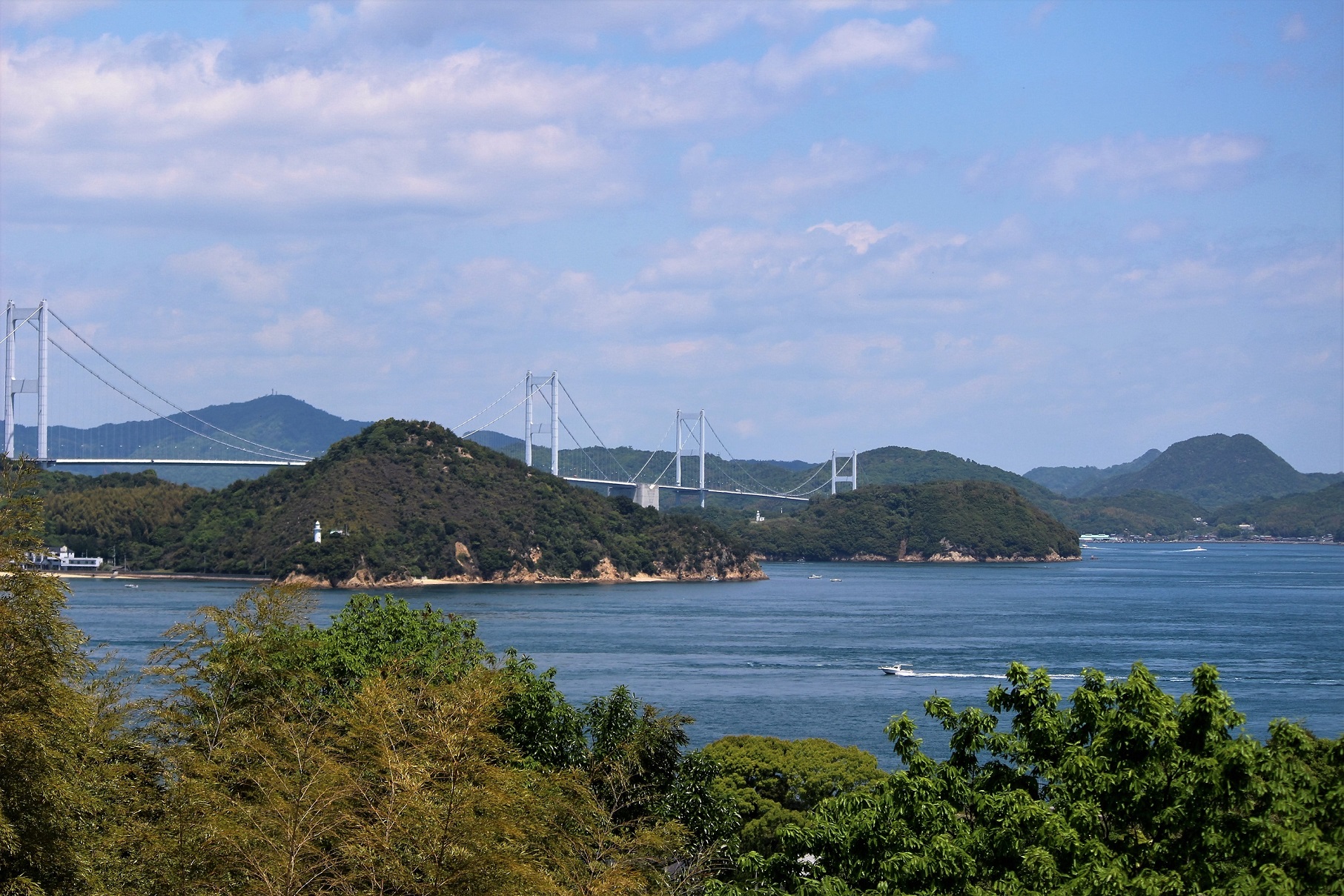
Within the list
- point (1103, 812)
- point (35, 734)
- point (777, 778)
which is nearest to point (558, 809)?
point (1103, 812)

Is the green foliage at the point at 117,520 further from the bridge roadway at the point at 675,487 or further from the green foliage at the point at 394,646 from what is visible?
the green foliage at the point at 394,646

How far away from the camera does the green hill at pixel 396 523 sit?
7662 centimetres

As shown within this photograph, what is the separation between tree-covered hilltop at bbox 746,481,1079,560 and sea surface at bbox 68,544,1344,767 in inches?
1045

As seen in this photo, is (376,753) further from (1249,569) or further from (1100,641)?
(1249,569)

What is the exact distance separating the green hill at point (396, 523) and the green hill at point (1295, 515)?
10504cm

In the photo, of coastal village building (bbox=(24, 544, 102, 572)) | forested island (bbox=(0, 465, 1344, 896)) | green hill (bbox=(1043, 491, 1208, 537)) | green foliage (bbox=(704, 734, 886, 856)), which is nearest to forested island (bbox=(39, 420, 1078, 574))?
coastal village building (bbox=(24, 544, 102, 572))

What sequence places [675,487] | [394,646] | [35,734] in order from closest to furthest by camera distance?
[35,734] < [394,646] < [675,487]

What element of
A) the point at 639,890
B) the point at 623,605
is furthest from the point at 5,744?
the point at 623,605

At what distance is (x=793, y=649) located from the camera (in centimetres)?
4497

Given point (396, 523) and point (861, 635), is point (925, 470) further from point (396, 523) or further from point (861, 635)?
point (861, 635)

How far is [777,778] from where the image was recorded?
17000 millimetres

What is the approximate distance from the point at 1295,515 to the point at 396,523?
434 ft

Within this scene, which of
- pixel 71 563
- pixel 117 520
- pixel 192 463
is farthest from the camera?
pixel 117 520

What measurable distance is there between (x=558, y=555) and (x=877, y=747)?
5824cm
